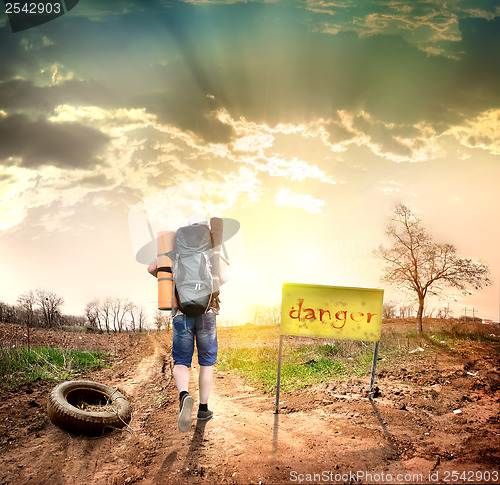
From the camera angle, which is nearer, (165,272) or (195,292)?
(195,292)

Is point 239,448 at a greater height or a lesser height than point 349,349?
greater

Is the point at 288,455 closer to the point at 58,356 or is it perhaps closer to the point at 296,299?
the point at 296,299

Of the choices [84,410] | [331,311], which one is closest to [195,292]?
[331,311]

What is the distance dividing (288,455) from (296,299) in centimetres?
221

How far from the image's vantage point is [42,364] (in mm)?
7992

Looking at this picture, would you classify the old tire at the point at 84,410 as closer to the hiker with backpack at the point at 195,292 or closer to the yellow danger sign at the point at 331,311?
the hiker with backpack at the point at 195,292

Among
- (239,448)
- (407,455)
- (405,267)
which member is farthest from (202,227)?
(405,267)

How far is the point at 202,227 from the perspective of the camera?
4.64 meters

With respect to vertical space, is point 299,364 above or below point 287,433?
below

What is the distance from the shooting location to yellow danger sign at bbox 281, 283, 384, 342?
17.9 ft

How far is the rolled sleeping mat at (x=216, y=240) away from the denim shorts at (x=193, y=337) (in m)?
0.51

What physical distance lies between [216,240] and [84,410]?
3.37m

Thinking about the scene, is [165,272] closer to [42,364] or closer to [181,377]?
[181,377]

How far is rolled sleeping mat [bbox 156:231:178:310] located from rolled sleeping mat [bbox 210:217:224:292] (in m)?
0.57
